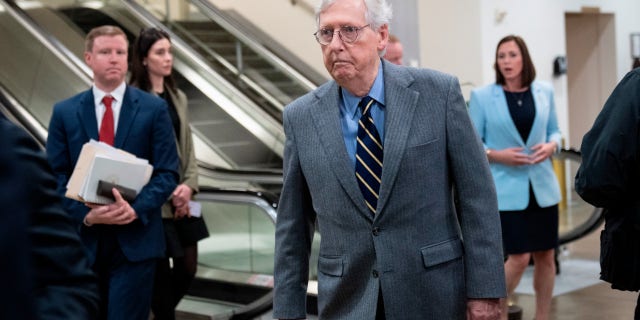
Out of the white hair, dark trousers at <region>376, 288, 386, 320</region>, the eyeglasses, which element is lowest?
dark trousers at <region>376, 288, 386, 320</region>

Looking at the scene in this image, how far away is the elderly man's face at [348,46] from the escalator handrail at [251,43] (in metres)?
7.84

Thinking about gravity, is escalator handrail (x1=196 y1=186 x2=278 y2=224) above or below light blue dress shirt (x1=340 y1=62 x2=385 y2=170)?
below

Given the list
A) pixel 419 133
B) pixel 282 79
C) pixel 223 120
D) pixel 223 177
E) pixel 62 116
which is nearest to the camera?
pixel 419 133

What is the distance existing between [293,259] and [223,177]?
513cm

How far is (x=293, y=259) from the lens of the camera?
3.10 m

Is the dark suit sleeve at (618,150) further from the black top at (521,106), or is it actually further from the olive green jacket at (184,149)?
the olive green jacket at (184,149)

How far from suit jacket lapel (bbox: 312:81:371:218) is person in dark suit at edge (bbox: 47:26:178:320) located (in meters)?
1.62

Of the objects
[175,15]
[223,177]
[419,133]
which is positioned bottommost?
[223,177]

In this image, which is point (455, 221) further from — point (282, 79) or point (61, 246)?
point (282, 79)

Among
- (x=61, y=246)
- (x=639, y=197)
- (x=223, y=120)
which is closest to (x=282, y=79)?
(x=223, y=120)

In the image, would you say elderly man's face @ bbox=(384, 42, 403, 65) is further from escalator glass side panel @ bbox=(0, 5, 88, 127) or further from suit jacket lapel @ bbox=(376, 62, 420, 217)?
suit jacket lapel @ bbox=(376, 62, 420, 217)

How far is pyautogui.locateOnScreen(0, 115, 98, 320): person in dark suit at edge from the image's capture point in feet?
3.83

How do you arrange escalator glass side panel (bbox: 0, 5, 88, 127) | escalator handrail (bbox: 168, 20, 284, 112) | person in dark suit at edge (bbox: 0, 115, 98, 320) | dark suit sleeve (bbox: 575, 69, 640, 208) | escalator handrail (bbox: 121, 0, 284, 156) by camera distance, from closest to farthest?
person in dark suit at edge (bbox: 0, 115, 98, 320) < dark suit sleeve (bbox: 575, 69, 640, 208) < escalator glass side panel (bbox: 0, 5, 88, 127) < escalator handrail (bbox: 121, 0, 284, 156) < escalator handrail (bbox: 168, 20, 284, 112)

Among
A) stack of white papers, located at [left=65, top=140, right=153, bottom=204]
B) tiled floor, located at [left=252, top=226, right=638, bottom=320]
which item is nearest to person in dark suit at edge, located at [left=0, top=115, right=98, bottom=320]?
stack of white papers, located at [left=65, top=140, right=153, bottom=204]
